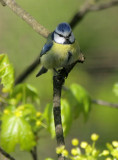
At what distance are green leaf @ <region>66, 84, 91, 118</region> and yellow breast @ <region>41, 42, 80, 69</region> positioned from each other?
29.9 inches

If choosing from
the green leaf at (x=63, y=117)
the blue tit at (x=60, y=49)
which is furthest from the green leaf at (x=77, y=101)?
the blue tit at (x=60, y=49)

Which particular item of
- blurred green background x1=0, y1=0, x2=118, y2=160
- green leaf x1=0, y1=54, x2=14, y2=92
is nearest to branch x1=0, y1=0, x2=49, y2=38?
green leaf x1=0, y1=54, x2=14, y2=92

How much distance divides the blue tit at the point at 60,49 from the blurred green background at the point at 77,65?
301cm

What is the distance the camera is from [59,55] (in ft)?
6.70

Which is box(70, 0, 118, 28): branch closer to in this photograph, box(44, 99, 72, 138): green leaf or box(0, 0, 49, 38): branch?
box(44, 99, 72, 138): green leaf

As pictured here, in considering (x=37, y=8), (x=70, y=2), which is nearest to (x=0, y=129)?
(x=37, y=8)

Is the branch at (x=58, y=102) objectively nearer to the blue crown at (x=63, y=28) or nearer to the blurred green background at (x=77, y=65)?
the blue crown at (x=63, y=28)

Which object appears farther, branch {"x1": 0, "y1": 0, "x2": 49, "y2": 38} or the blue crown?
the blue crown

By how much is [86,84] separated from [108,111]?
0.54 metres

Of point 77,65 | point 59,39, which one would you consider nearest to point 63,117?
point 59,39

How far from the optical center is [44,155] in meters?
5.46

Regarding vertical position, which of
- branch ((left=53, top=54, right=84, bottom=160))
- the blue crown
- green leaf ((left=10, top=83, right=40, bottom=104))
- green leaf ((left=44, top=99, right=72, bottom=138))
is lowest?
green leaf ((left=44, top=99, right=72, bottom=138))

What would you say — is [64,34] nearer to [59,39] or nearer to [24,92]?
[59,39]

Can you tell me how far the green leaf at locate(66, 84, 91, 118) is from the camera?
2.85m
